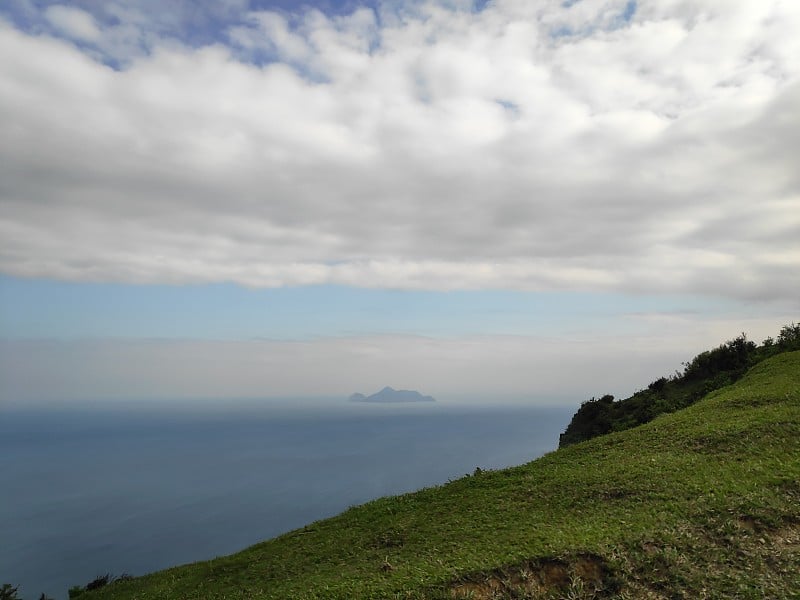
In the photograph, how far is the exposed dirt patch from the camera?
43.1 ft

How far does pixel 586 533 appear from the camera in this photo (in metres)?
15.4

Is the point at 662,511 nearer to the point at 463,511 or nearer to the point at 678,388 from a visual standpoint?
the point at 463,511

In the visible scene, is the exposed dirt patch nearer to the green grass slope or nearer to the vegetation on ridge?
the green grass slope

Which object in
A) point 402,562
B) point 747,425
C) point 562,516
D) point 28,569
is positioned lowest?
point 28,569

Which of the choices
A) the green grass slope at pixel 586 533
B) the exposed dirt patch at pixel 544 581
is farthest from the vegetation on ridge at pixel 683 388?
the exposed dirt patch at pixel 544 581

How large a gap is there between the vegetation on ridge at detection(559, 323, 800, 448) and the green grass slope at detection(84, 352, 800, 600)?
17.3 meters

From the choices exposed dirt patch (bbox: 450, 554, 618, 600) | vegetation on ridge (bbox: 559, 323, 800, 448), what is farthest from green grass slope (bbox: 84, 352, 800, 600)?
vegetation on ridge (bbox: 559, 323, 800, 448)

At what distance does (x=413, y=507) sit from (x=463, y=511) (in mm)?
3124

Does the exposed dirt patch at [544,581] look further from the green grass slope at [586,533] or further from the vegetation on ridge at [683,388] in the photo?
the vegetation on ridge at [683,388]

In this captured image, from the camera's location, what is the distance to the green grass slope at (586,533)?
44.1 ft

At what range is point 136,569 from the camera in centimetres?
15288

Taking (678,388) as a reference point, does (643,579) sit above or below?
below

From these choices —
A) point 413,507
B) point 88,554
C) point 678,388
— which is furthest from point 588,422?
point 88,554

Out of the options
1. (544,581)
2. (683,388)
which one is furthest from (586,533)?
(683,388)
